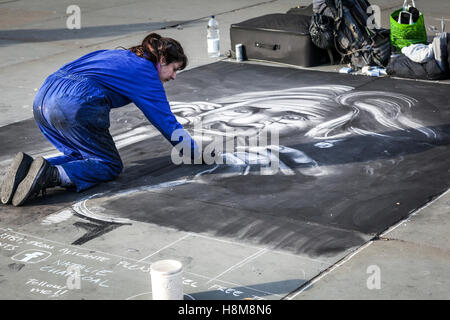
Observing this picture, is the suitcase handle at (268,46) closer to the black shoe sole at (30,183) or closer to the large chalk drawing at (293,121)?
the large chalk drawing at (293,121)

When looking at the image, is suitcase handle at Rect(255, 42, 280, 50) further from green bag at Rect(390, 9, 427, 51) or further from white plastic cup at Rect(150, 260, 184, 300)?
white plastic cup at Rect(150, 260, 184, 300)

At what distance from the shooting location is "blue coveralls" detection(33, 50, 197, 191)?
616 cm

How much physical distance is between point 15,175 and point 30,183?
135 mm

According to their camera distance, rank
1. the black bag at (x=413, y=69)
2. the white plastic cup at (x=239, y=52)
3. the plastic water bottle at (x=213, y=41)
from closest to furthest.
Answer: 1. the black bag at (x=413, y=69)
2. the white plastic cup at (x=239, y=52)
3. the plastic water bottle at (x=213, y=41)

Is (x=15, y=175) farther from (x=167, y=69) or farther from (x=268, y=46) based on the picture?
(x=268, y=46)

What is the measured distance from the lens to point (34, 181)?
19.4ft

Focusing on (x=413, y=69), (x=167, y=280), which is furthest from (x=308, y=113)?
(x=167, y=280)

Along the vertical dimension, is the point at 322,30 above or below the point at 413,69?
above

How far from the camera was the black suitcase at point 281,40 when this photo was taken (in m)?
9.82

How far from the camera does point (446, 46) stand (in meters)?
8.83

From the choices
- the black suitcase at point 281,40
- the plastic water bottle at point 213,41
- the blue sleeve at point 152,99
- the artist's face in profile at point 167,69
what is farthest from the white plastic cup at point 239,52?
the blue sleeve at point 152,99

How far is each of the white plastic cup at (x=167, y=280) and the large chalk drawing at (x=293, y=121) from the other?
6.07ft

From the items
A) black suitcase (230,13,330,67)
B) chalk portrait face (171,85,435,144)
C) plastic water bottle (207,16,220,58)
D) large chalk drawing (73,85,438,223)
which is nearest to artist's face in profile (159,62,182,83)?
large chalk drawing (73,85,438,223)

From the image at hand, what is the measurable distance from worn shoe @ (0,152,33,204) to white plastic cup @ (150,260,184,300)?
2.01 m
